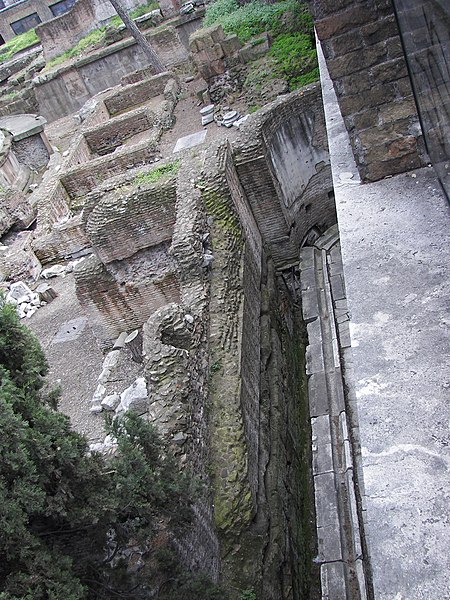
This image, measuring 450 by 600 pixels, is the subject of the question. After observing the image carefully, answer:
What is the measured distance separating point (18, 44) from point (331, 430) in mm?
27801

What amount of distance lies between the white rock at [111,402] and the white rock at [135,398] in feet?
0.39

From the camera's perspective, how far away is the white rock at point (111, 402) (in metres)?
5.80

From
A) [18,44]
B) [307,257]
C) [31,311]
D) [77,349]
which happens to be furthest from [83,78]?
[77,349]

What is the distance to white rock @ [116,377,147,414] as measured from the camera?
17.4ft

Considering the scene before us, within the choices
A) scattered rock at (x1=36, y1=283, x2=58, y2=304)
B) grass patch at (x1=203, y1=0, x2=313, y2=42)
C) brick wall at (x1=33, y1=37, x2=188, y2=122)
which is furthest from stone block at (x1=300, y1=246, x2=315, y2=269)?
brick wall at (x1=33, y1=37, x2=188, y2=122)

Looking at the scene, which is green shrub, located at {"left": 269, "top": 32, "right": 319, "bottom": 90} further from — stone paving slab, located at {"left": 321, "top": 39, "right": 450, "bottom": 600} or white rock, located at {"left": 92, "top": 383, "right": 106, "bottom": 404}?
stone paving slab, located at {"left": 321, "top": 39, "right": 450, "bottom": 600}

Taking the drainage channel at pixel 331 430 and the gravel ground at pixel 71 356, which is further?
the gravel ground at pixel 71 356

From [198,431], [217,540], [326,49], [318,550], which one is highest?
[326,49]

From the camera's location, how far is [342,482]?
17.2 ft

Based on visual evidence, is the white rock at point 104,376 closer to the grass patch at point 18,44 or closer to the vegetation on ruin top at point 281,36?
the vegetation on ruin top at point 281,36

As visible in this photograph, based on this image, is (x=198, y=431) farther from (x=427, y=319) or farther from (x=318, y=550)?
(x=427, y=319)

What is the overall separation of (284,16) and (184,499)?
11167 millimetres

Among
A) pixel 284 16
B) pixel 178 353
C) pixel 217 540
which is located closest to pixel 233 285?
pixel 178 353

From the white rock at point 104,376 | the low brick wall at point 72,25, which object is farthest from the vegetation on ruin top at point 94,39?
the white rock at point 104,376
